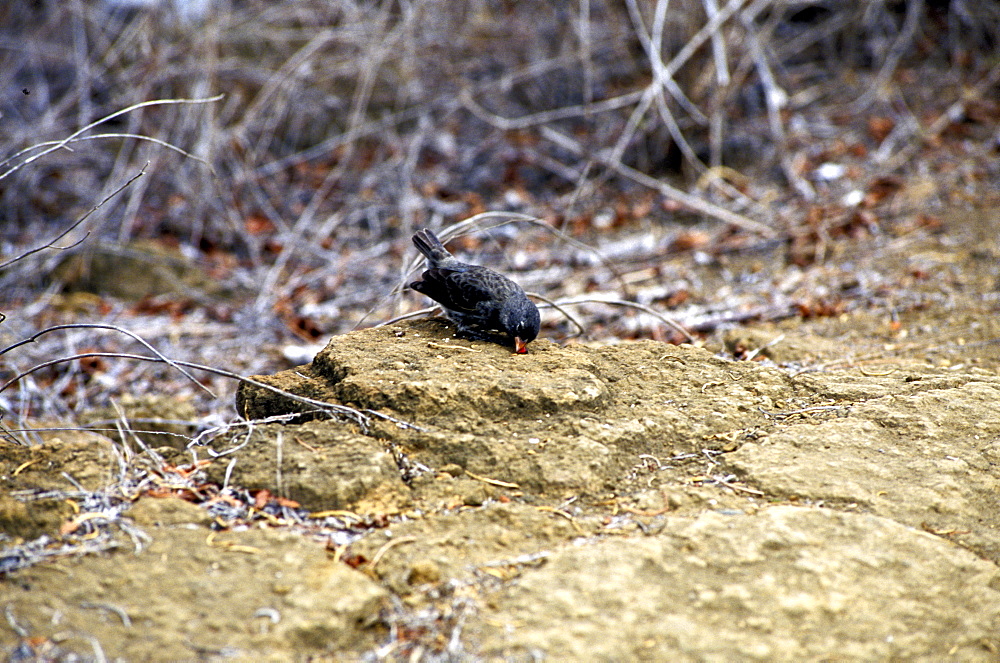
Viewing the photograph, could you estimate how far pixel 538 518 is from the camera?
2.52 m

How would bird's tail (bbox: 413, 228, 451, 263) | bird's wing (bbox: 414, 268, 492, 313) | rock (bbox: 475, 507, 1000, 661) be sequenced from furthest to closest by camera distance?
bird's tail (bbox: 413, 228, 451, 263) → bird's wing (bbox: 414, 268, 492, 313) → rock (bbox: 475, 507, 1000, 661)

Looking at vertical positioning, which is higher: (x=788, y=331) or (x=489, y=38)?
(x=489, y=38)

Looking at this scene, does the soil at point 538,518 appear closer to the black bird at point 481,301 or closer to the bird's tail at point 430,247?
the black bird at point 481,301

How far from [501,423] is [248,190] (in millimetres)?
6267

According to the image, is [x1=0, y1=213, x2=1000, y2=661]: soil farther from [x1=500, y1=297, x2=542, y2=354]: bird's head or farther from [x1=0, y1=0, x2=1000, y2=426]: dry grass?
[x1=0, y1=0, x2=1000, y2=426]: dry grass

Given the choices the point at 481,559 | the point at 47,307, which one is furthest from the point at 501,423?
the point at 47,307

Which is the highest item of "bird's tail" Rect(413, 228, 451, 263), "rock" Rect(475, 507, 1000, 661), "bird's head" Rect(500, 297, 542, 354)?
"bird's tail" Rect(413, 228, 451, 263)

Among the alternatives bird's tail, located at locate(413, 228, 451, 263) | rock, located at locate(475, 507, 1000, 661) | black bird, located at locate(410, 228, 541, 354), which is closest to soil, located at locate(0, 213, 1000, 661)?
rock, located at locate(475, 507, 1000, 661)

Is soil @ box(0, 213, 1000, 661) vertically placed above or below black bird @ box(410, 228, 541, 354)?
below

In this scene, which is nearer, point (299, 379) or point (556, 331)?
point (299, 379)

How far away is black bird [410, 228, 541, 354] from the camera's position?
11.4ft

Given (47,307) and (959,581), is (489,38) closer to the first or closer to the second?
(47,307)

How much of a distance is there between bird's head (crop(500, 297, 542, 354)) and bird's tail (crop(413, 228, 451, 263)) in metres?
0.81

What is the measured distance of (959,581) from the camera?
232 centimetres
